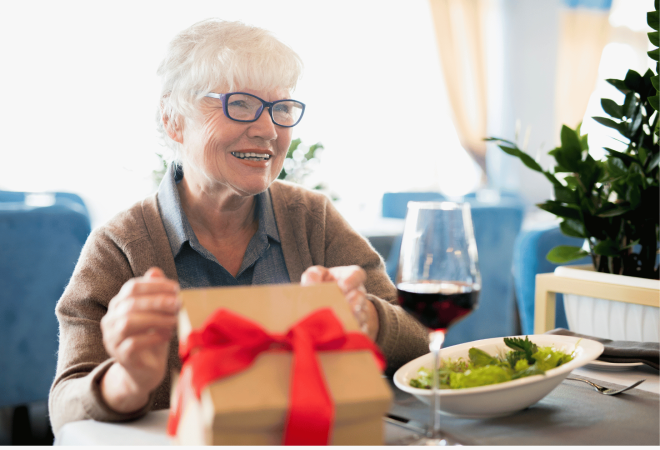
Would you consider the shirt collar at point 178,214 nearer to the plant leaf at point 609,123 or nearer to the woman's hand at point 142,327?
the woman's hand at point 142,327

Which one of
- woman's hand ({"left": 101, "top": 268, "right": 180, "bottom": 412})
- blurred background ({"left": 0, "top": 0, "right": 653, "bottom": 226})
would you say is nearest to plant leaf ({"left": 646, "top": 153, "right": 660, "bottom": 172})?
woman's hand ({"left": 101, "top": 268, "right": 180, "bottom": 412})

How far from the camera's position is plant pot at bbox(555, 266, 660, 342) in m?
1.03

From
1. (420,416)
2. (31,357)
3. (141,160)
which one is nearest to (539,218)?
(141,160)

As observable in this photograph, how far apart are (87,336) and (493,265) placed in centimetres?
207

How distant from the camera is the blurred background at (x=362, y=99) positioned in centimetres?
276

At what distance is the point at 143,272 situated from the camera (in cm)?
98

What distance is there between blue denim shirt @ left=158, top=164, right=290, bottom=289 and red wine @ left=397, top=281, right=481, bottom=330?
1.80 ft

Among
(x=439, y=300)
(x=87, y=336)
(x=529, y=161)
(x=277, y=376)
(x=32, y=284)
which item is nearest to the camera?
(x=277, y=376)

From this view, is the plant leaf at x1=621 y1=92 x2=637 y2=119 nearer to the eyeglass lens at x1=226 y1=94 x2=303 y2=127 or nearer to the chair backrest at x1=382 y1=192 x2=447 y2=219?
the eyeglass lens at x1=226 y1=94 x2=303 y2=127

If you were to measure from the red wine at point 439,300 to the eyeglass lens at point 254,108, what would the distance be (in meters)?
0.57

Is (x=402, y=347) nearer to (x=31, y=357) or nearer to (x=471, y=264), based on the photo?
(x=471, y=264)

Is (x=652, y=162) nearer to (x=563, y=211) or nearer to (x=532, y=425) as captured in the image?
(x=563, y=211)

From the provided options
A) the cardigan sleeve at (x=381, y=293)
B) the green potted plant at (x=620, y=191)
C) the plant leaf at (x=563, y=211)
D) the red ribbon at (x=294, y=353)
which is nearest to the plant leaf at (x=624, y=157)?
the green potted plant at (x=620, y=191)

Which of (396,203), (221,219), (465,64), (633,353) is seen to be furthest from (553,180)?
(465,64)
